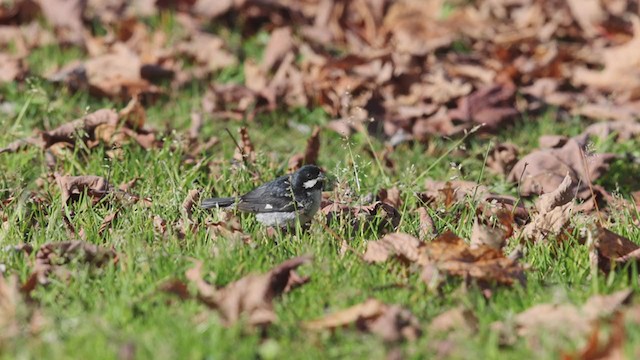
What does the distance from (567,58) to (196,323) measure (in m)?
5.62

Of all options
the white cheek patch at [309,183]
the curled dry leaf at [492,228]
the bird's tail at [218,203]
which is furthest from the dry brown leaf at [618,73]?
the bird's tail at [218,203]

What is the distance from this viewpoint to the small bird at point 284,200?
5.23 metres

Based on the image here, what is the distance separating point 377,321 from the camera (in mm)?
3750

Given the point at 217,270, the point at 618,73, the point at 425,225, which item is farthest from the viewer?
the point at 618,73

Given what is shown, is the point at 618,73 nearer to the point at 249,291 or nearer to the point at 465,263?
the point at 465,263

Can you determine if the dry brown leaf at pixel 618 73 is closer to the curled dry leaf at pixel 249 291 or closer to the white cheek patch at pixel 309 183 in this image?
the white cheek patch at pixel 309 183

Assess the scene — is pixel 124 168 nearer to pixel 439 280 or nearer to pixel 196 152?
pixel 196 152

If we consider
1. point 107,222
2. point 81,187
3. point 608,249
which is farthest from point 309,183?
point 608,249

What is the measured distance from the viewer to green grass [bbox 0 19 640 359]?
3549 millimetres

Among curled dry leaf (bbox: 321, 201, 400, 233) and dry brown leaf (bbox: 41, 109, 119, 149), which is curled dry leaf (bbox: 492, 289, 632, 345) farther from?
dry brown leaf (bbox: 41, 109, 119, 149)

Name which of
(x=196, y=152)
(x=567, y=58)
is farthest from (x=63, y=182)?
(x=567, y=58)

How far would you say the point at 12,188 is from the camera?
555 centimetres

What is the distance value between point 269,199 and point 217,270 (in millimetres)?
1131

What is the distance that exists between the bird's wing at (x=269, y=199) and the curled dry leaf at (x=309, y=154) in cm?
86
